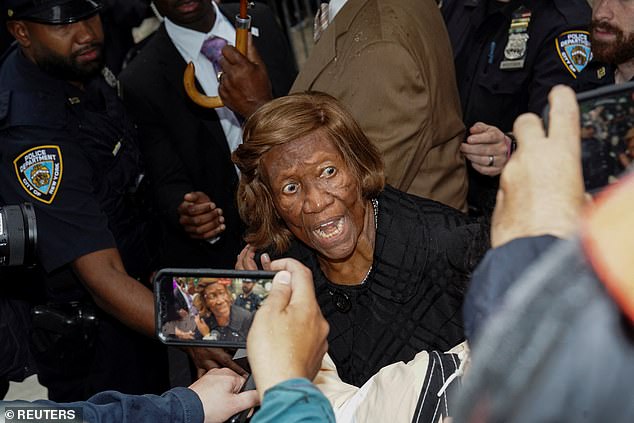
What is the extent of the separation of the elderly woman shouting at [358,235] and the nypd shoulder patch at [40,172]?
0.78 m

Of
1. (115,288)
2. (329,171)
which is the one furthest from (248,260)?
(115,288)

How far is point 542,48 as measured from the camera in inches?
129

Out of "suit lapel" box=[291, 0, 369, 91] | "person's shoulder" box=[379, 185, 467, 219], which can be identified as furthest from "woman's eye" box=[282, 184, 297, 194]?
"suit lapel" box=[291, 0, 369, 91]

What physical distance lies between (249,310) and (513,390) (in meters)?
1.04

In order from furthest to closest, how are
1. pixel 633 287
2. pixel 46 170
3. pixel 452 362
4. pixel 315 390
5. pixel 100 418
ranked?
pixel 46 170 → pixel 100 418 → pixel 452 362 → pixel 315 390 → pixel 633 287

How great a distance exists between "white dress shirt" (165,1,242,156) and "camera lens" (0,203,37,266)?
4.43ft

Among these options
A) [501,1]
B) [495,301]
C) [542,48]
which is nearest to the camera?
[495,301]

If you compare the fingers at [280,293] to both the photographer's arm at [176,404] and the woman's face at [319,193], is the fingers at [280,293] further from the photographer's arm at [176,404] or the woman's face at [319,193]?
the woman's face at [319,193]

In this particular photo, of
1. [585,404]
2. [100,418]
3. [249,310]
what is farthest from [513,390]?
[100,418]

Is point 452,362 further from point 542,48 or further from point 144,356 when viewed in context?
point 144,356

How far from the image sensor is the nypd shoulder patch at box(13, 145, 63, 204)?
3.03m

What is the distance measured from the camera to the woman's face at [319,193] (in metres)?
2.49

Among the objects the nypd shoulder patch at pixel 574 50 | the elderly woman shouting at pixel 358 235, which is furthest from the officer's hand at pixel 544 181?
the nypd shoulder patch at pixel 574 50

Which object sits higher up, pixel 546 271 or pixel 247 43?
pixel 546 271
